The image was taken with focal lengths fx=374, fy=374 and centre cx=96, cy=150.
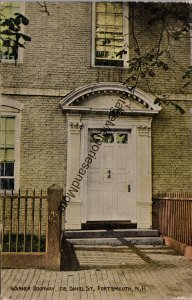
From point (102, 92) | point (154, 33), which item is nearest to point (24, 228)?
point (102, 92)

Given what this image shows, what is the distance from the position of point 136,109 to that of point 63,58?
2.33m

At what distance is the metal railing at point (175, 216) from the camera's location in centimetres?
782

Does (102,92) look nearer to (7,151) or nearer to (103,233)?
(7,151)

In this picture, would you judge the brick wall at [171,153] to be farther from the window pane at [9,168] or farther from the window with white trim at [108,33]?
the window pane at [9,168]

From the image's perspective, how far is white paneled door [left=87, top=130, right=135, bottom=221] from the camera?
9673mm

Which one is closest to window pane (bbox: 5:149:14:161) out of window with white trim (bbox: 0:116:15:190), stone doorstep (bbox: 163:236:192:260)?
window with white trim (bbox: 0:116:15:190)

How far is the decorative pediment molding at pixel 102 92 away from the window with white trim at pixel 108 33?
74 centimetres

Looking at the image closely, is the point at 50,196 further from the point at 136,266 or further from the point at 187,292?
the point at 187,292

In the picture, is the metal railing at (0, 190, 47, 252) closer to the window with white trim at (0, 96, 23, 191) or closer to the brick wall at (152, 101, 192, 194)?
the window with white trim at (0, 96, 23, 191)

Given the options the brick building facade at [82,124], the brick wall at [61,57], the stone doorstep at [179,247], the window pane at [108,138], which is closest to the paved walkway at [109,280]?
the stone doorstep at [179,247]

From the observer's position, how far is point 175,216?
27.5ft

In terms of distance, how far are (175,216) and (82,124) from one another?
10.9ft

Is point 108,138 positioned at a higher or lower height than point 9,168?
higher

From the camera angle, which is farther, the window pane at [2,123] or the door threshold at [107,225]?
the window pane at [2,123]
